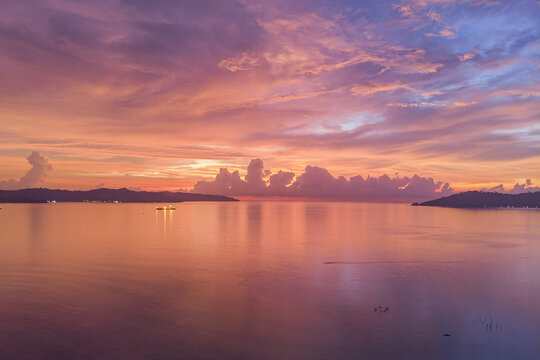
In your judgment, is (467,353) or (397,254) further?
(397,254)

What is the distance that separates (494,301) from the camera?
29266 mm

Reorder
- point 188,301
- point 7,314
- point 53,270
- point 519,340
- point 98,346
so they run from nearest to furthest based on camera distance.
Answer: point 98,346
point 519,340
point 7,314
point 188,301
point 53,270

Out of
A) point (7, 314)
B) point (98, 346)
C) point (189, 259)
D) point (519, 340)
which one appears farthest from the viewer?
point (189, 259)

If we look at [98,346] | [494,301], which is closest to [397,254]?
[494,301]

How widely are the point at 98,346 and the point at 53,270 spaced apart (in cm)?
2451

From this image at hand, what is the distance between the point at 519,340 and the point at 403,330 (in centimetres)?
659

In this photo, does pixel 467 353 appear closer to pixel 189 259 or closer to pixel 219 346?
pixel 219 346

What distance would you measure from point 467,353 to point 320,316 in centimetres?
901

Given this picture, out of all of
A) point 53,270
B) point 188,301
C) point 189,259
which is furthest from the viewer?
point 189,259

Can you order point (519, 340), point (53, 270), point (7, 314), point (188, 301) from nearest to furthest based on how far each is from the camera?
1. point (519, 340)
2. point (7, 314)
3. point (188, 301)
4. point (53, 270)

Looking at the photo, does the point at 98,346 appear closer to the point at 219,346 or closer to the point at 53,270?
the point at 219,346

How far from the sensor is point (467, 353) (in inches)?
756

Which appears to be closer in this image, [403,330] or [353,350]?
[353,350]


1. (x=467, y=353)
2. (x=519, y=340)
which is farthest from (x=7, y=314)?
(x=519, y=340)
